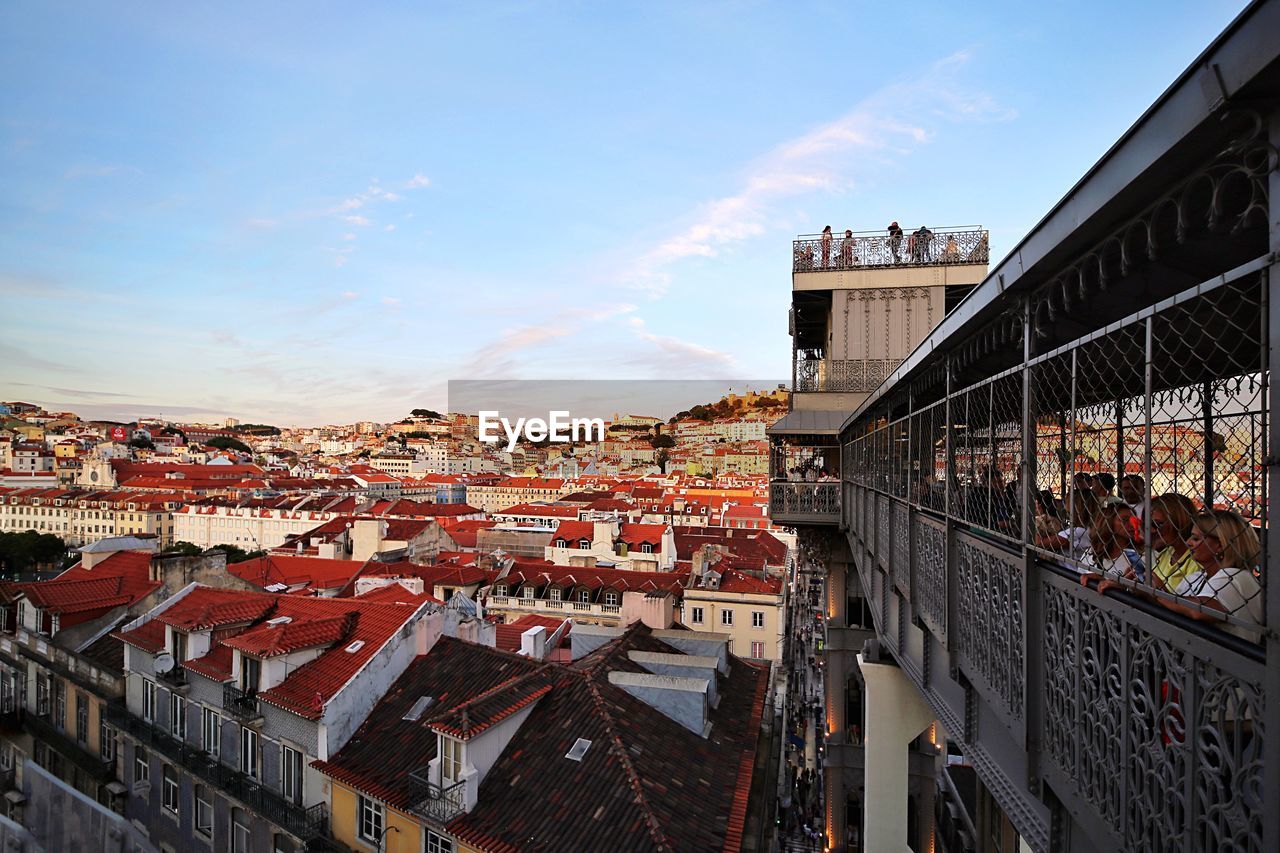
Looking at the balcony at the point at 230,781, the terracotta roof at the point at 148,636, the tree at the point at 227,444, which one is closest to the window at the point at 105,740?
the balcony at the point at 230,781

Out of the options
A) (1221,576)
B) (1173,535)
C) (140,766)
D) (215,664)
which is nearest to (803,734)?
(215,664)

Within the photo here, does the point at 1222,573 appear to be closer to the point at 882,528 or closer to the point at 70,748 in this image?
the point at 882,528

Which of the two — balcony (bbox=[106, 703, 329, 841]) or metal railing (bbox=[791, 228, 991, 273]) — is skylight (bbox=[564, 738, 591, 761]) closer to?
balcony (bbox=[106, 703, 329, 841])

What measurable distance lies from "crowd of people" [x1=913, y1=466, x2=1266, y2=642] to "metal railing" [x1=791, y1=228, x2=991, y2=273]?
11193mm

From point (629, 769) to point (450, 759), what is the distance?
7.95 feet

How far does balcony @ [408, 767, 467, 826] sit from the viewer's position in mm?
8836

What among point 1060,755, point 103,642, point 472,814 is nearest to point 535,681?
point 472,814

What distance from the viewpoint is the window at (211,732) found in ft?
41.2

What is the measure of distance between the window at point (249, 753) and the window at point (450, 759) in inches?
188

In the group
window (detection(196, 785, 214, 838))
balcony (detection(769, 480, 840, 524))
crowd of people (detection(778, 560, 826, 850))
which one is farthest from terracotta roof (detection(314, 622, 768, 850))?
crowd of people (detection(778, 560, 826, 850))

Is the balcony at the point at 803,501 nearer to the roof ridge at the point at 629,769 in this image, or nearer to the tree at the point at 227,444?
the roof ridge at the point at 629,769

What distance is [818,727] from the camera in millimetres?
25203

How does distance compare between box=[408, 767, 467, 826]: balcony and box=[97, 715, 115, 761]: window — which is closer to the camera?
box=[408, 767, 467, 826]: balcony

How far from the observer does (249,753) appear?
12.0m
